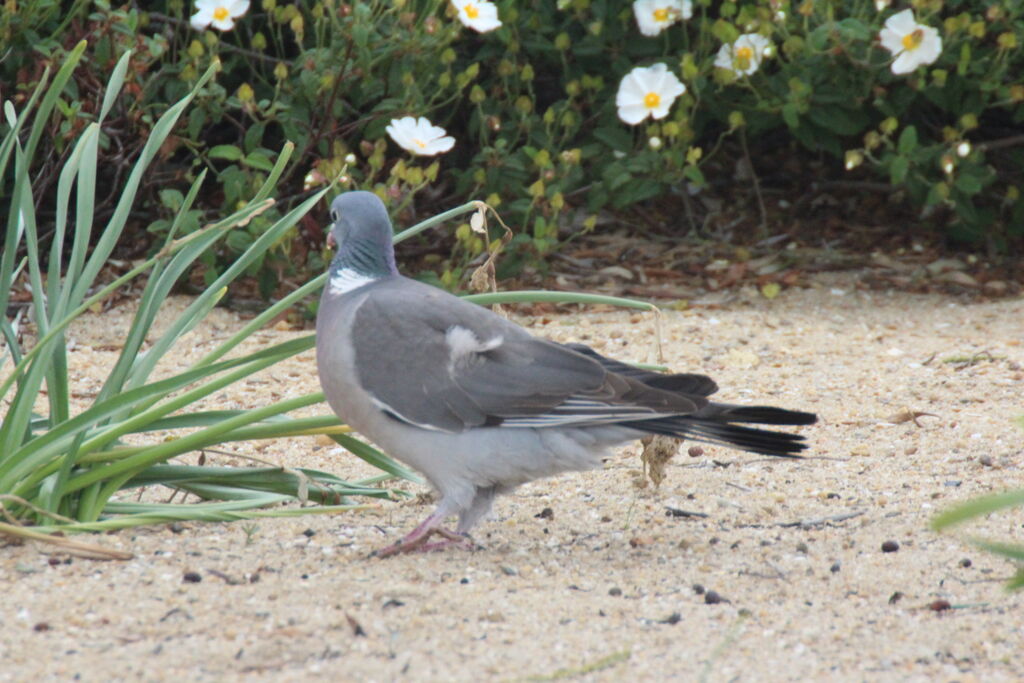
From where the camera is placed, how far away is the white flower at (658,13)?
5.68m

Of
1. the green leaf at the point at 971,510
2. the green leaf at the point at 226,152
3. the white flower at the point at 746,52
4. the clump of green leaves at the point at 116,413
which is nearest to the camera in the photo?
the green leaf at the point at 971,510

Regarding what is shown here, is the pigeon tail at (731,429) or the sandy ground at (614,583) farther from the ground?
the pigeon tail at (731,429)

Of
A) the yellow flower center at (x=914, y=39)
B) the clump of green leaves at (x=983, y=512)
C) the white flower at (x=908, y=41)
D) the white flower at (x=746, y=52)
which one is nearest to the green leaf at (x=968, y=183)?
the white flower at (x=908, y=41)

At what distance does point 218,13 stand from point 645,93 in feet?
5.82

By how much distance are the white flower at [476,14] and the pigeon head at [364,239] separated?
6.55ft

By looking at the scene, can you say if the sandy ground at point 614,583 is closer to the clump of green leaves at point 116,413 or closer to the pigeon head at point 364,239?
the clump of green leaves at point 116,413

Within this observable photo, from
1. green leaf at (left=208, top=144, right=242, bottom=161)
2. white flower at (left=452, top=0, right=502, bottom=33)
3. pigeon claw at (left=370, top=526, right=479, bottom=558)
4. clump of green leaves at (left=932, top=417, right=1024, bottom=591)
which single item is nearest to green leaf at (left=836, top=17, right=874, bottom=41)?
white flower at (left=452, top=0, right=502, bottom=33)

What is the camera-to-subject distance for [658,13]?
5.68 metres

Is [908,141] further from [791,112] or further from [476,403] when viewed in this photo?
[476,403]

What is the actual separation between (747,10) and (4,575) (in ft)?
12.9

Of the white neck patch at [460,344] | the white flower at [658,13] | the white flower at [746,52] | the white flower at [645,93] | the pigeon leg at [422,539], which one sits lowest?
the pigeon leg at [422,539]

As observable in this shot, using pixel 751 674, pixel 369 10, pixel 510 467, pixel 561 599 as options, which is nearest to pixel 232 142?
pixel 369 10

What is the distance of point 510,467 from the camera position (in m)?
3.16

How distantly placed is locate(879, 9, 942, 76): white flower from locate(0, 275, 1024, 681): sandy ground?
4.93 feet
